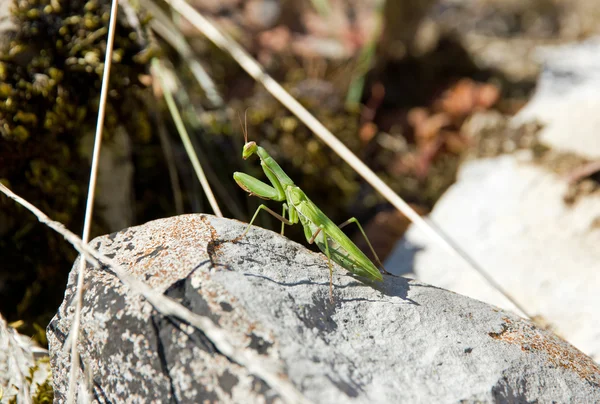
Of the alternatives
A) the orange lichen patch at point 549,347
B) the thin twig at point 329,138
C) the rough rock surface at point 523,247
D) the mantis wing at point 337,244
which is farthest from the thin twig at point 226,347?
the rough rock surface at point 523,247

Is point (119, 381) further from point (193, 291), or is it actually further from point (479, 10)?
point (479, 10)

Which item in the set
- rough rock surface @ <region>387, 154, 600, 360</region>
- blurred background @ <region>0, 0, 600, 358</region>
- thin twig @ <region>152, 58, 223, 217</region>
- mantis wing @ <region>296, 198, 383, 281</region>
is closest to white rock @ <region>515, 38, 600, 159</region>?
blurred background @ <region>0, 0, 600, 358</region>

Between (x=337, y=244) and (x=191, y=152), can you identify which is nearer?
(x=337, y=244)

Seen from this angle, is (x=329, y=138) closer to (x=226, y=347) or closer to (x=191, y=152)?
(x=191, y=152)

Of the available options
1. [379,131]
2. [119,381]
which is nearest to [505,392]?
[119,381]

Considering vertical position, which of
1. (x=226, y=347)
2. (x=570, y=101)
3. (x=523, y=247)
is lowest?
(x=226, y=347)

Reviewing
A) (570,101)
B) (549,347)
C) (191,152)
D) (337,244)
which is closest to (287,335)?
(337,244)

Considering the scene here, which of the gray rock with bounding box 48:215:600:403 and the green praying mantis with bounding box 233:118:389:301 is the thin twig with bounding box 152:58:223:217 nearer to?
the green praying mantis with bounding box 233:118:389:301
